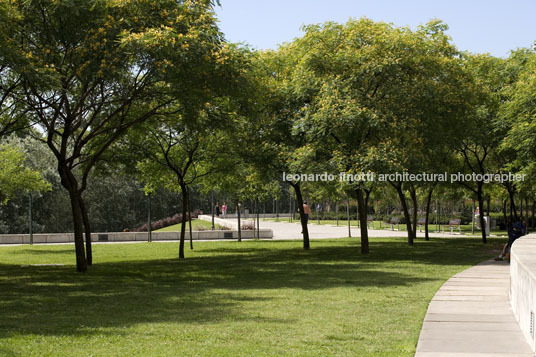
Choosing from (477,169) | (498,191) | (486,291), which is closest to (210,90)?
(486,291)

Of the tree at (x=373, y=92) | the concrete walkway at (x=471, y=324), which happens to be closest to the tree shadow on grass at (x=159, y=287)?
the concrete walkway at (x=471, y=324)

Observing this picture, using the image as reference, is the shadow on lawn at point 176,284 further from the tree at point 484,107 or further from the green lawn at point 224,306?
the tree at point 484,107

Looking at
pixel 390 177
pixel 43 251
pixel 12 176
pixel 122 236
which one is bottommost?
pixel 43 251

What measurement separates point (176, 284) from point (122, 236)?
956 inches

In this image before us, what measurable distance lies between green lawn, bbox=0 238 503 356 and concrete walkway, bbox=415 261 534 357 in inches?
11.6

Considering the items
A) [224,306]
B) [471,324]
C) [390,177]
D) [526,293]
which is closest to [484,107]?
[390,177]

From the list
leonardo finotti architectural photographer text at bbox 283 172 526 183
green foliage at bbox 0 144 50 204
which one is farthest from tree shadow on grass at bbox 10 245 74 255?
leonardo finotti architectural photographer text at bbox 283 172 526 183

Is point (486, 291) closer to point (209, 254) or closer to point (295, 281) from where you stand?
point (295, 281)

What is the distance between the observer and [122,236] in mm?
40094

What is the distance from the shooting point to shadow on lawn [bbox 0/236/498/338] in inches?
439

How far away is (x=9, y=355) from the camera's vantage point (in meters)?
8.03

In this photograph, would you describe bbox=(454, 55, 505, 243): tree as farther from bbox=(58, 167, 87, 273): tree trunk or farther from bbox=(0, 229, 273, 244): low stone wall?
bbox=(58, 167, 87, 273): tree trunk

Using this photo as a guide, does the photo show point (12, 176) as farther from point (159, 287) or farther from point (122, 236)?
point (159, 287)

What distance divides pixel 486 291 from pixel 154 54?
9.93 m
